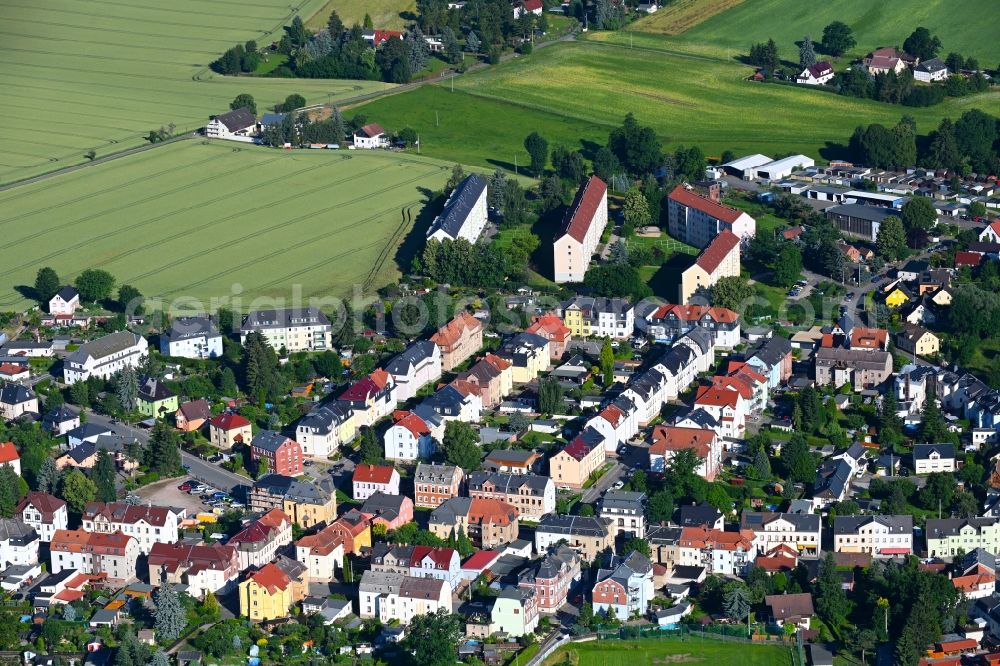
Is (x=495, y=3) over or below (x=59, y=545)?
over

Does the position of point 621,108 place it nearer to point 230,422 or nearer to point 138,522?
point 230,422

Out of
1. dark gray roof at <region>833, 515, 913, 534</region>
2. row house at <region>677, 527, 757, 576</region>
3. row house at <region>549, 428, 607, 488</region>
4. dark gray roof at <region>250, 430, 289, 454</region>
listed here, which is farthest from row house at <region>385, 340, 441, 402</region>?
dark gray roof at <region>833, 515, 913, 534</region>

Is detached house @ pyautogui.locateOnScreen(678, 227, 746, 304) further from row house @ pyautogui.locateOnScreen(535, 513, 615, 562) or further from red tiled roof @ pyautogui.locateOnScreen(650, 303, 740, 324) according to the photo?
row house @ pyautogui.locateOnScreen(535, 513, 615, 562)

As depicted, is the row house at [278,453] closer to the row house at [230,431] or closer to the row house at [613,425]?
the row house at [230,431]

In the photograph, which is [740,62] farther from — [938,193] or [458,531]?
[458,531]

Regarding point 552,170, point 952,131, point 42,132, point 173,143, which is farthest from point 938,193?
point 42,132

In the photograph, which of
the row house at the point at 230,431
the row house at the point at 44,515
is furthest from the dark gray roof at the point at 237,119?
the row house at the point at 44,515
